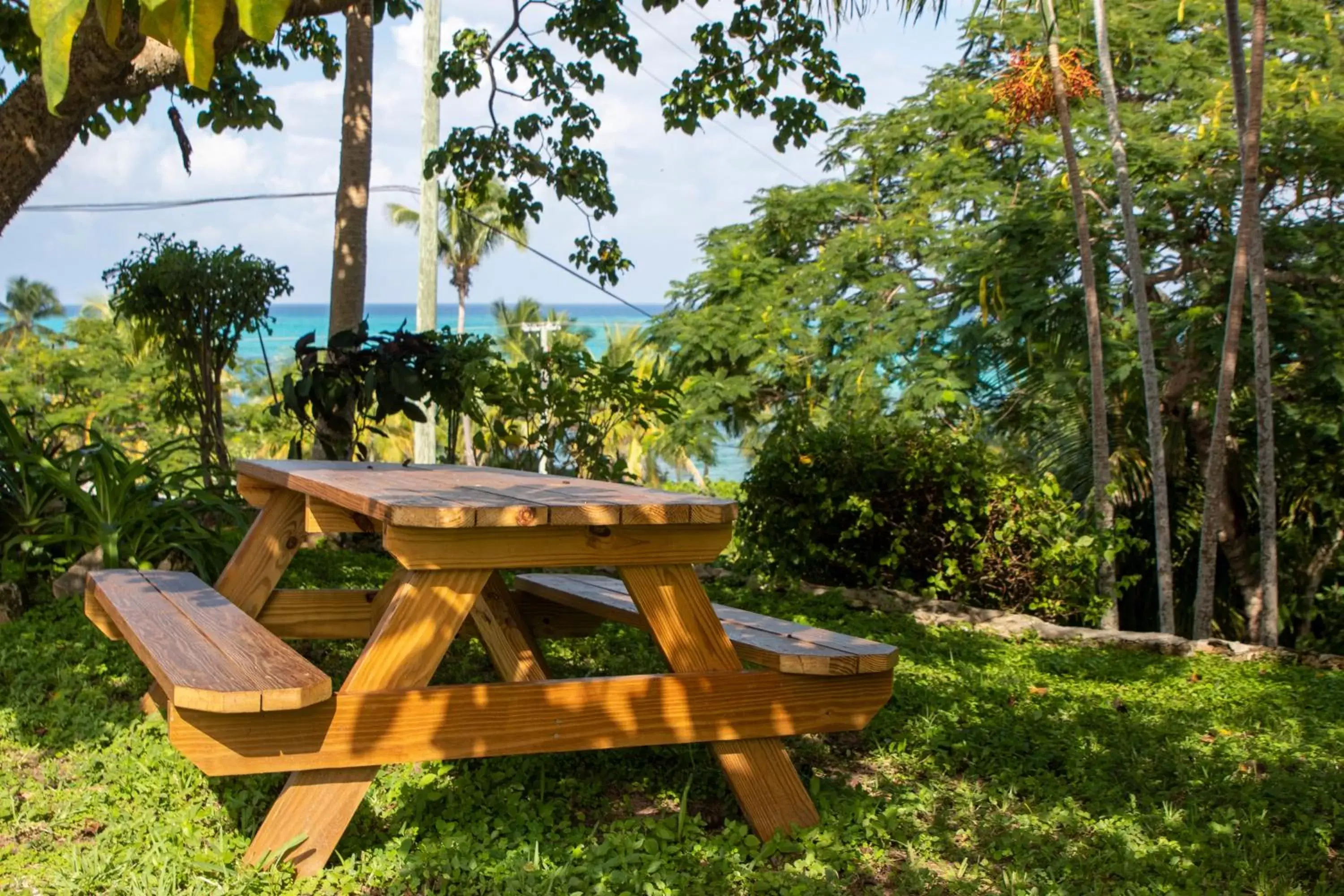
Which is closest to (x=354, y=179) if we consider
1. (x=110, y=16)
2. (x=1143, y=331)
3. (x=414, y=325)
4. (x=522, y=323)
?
(x=1143, y=331)

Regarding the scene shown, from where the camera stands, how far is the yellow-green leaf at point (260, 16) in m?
1.28

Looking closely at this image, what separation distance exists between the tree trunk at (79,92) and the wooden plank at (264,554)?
173cm

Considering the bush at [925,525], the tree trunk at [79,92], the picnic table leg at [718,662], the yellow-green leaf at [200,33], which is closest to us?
the yellow-green leaf at [200,33]

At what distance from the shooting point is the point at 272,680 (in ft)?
8.05

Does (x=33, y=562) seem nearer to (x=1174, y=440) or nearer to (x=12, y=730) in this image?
(x=12, y=730)

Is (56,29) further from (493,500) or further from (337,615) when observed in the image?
(337,615)

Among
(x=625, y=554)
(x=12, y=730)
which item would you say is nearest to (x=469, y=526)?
(x=625, y=554)

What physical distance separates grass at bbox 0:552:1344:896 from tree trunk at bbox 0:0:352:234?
6.34 feet

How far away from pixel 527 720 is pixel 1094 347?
697 cm

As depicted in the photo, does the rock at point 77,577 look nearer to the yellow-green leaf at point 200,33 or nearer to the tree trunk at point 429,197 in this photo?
the yellow-green leaf at point 200,33

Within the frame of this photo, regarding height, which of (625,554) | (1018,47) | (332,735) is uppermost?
(1018,47)

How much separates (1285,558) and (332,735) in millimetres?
11250

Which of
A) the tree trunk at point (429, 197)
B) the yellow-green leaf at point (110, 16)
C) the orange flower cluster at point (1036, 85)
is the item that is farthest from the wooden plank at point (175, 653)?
the tree trunk at point (429, 197)

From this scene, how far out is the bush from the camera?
699 cm
